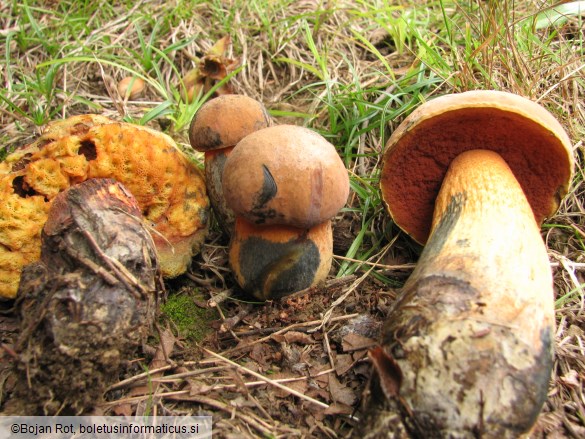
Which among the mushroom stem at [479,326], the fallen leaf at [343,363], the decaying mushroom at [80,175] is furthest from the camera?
the decaying mushroom at [80,175]

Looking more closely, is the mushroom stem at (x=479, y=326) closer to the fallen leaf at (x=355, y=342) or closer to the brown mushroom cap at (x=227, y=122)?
the fallen leaf at (x=355, y=342)

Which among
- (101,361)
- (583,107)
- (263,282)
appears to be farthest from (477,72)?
(101,361)

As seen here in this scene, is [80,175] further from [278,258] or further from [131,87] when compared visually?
[131,87]

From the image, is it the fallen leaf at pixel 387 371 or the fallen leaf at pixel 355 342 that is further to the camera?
the fallen leaf at pixel 355 342

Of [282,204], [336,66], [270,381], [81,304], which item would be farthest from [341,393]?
[336,66]

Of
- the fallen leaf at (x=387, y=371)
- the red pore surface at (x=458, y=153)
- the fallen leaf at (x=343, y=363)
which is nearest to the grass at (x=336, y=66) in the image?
A: the red pore surface at (x=458, y=153)

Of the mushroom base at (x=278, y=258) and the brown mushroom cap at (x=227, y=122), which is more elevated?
the brown mushroom cap at (x=227, y=122)

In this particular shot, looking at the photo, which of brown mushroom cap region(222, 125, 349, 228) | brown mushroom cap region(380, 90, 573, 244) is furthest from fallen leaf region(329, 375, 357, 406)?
brown mushroom cap region(380, 90, 573, 244)
